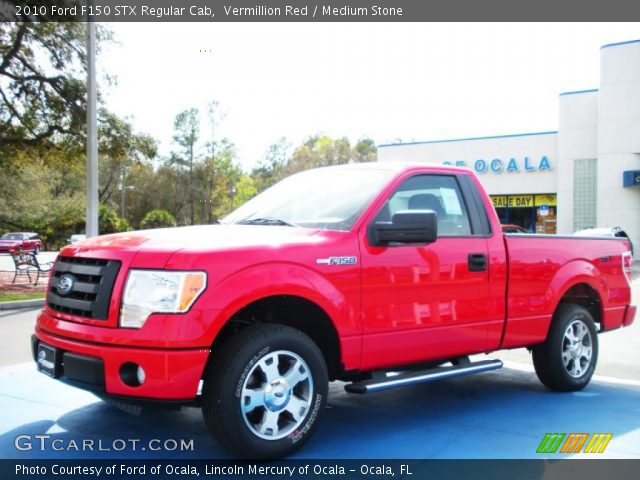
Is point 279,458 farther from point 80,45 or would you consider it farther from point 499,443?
point 80,45

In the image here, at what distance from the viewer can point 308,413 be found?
13.4 ft

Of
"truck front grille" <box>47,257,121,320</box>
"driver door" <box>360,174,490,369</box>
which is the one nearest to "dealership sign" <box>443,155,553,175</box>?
"driver door" <box>360,174,490,369</box>

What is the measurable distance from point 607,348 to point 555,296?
3.20 m

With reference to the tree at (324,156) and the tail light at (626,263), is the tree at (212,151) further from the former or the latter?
the tail light at (626,263)

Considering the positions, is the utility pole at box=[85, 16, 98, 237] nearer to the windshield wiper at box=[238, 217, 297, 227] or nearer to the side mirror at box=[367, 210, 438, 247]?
the windshield wiper at box=[238, 217, 297, 227]

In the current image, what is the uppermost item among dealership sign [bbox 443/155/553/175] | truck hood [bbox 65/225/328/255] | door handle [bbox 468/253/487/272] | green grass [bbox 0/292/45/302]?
dealership sign [bbox 443/155/553/175]

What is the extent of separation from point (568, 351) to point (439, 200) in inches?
78.5

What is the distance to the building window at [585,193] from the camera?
33.4m

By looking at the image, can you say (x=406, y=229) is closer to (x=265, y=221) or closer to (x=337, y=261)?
(x=337, y=261)

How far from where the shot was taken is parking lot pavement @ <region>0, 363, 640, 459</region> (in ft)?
13.9

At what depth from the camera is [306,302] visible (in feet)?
13.8

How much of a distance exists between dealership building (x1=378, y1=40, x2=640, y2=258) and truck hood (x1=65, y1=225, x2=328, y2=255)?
31.0 metres

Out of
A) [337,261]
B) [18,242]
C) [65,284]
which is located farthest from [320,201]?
[18,242]

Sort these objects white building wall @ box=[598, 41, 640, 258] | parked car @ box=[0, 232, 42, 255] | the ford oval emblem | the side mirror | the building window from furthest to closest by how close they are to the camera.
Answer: parked car @ box=[0, 232, 42, 255] → the building window → white building wall @ box=[598, 41, 640, 258] → the side mirror → the ford oval emblem
